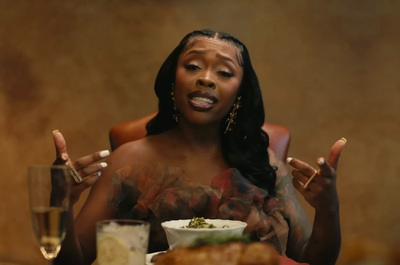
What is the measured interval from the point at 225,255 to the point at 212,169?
97cm

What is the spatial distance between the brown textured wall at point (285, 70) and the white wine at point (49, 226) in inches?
87.6

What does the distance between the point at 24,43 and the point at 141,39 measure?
706mm

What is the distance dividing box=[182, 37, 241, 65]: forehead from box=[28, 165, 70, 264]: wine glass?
1.03 m

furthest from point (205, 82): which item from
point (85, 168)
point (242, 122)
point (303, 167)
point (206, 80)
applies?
point (85, 168)

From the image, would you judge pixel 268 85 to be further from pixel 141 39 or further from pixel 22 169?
pixel 22 169

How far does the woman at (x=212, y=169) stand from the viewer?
68.2 inches

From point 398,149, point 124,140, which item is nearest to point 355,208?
point 398,149

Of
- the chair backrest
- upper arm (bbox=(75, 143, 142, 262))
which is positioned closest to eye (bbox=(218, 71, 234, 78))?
upper arm (bbox=(75, 143, 142, 262))

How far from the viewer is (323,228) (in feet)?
5.53

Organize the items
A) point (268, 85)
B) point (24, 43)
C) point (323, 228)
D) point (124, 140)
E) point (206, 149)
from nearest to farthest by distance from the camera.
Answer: point (323, 228) < point (206, 149) < point (124, 140) < point (268, 85) < point (24, 43)

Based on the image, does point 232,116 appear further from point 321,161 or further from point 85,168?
point 85,168

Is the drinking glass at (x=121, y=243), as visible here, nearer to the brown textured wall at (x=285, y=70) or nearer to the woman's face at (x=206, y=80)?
the woman's face at (x=206, y=80)

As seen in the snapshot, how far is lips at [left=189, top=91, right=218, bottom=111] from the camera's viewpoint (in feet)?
6.12

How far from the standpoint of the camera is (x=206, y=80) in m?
1.86
